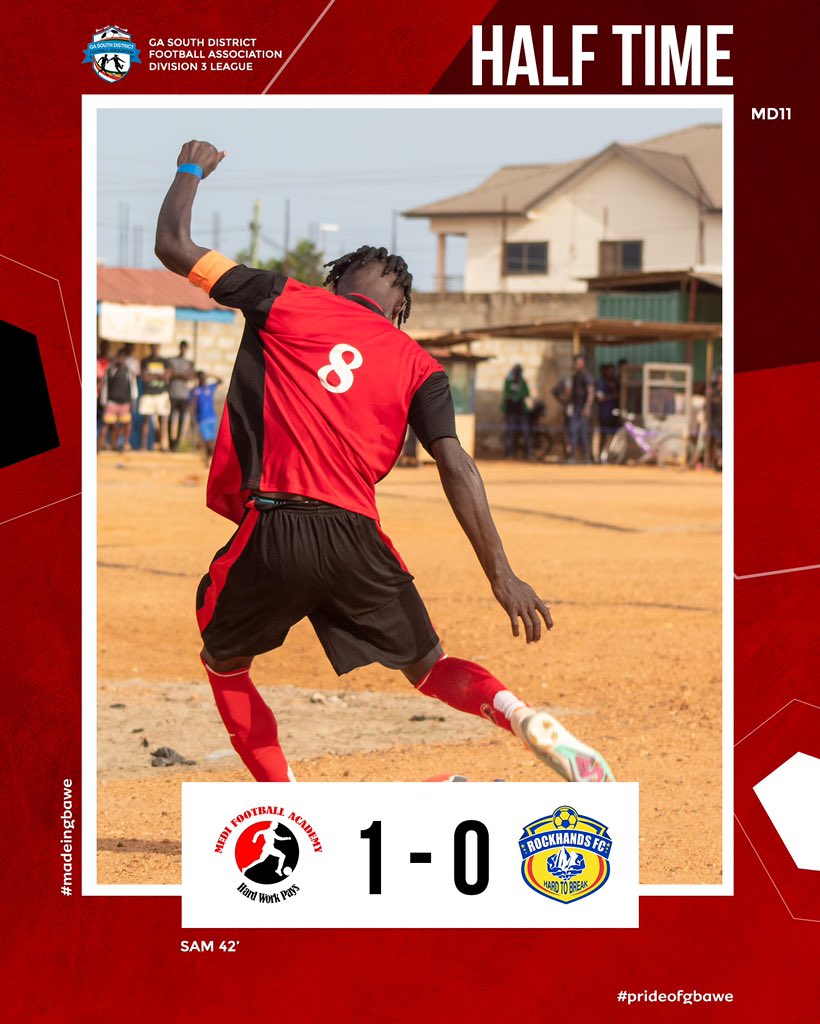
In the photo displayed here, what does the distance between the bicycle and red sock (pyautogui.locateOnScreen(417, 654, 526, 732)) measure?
22.0m

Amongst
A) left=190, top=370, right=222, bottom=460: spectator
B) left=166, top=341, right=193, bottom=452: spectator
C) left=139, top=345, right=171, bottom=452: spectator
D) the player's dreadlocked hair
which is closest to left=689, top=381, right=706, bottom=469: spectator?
left=190, top=370, right=222, bottom=460: spectator

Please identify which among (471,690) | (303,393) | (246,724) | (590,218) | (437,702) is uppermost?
(590,218)

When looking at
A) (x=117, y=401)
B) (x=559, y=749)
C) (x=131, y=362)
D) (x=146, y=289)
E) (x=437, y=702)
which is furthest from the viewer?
(x=146, y=289)

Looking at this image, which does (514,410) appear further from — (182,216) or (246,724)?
(182,216)

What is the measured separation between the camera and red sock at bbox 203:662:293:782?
436cm

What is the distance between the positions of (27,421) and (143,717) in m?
3.26

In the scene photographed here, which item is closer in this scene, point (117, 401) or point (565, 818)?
point (565, 818)

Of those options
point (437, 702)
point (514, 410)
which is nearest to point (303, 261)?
point (514, 410)

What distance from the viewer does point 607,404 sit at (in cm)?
2628

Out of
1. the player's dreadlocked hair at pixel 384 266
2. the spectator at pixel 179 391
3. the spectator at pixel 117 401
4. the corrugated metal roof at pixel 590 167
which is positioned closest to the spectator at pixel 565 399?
the spectator at pixel 179 391

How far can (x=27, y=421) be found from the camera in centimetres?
408

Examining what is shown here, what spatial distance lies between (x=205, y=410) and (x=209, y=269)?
18398 millimetres

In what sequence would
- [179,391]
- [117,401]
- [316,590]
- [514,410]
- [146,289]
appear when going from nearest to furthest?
1. [316,590]
2. [117,401]
3. [179,391]
4. [514,410]
5. [146,289]

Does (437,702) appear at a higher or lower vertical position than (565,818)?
lower
